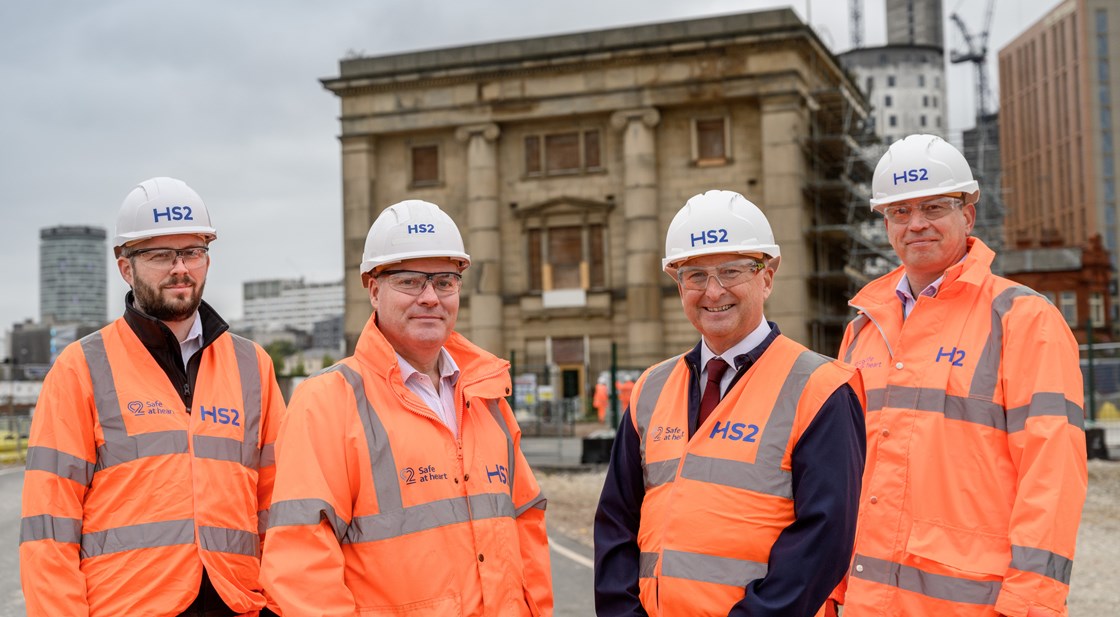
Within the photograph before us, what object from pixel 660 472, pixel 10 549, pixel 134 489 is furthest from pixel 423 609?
pixel 10 549

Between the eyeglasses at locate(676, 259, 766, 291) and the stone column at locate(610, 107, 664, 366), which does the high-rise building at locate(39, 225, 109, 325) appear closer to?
the stone column at locate(610, 107, 664, 366)


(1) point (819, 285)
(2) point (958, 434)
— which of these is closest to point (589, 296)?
(1) point (819, 285)

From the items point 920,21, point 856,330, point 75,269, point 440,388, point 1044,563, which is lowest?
point 1044,563

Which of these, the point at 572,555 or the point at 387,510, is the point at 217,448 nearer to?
the point at 387,510

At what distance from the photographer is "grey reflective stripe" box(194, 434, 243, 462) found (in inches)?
166

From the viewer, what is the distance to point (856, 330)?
4.95 metres

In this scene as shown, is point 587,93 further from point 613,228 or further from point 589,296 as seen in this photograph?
point 589,296

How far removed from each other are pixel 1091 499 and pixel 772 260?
1318 centimetres

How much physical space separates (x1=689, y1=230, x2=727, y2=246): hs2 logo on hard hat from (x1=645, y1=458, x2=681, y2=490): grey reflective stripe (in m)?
0.78

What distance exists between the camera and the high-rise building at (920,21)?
497ft

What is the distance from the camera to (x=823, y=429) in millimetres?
3566

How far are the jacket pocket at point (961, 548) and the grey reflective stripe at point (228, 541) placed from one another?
2523mm

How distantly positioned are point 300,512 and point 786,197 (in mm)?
34870

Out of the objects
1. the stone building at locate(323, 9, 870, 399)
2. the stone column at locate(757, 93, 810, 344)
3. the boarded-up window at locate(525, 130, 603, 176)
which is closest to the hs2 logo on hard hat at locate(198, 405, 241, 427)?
the stone building at locate(323, 9, 870, 399)
